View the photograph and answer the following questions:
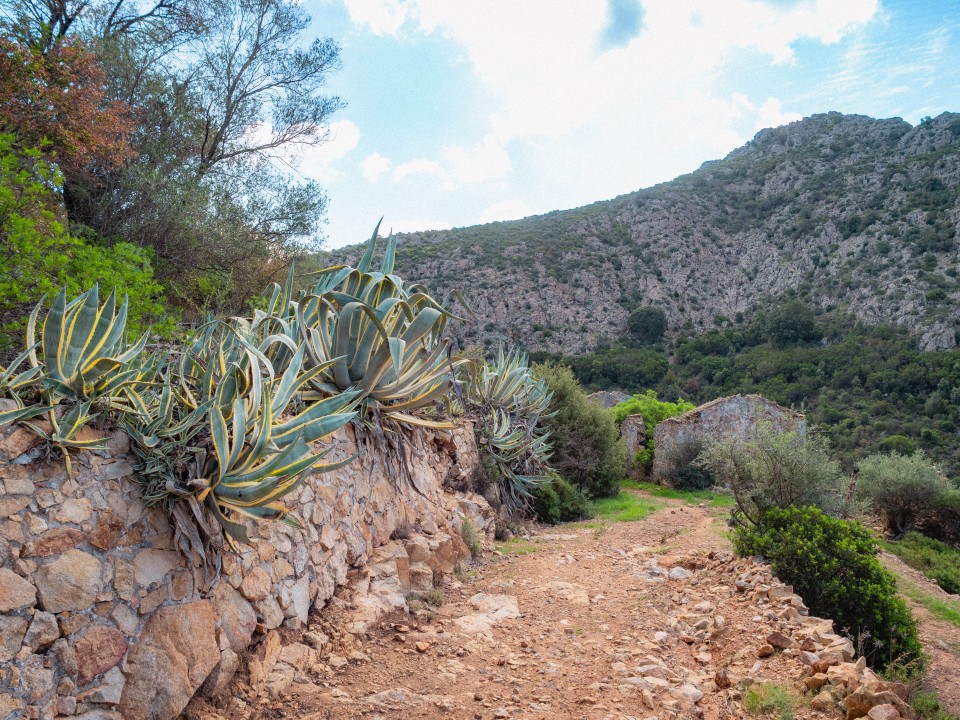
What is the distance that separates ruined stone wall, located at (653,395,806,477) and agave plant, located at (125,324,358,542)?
13119 mm

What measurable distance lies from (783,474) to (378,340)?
5.83 meters

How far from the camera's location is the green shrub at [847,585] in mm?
4625

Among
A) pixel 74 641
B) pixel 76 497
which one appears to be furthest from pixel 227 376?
pixel 74 641

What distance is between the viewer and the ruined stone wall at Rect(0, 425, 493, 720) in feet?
7.34

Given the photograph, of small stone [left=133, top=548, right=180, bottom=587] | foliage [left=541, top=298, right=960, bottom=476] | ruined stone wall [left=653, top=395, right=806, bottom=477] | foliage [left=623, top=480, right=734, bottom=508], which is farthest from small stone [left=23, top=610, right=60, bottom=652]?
foliage [left=541, top=298, right=960, bottom=476]

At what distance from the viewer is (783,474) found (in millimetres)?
7629

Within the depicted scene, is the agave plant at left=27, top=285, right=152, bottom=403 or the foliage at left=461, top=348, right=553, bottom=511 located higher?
the agave plant at left=27, top=285, right=152, bottom=403

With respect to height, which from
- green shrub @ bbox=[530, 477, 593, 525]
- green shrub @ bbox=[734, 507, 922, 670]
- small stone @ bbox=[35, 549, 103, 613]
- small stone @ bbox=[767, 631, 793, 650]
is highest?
small stone @ bbox=[35, 549, 103, 613]

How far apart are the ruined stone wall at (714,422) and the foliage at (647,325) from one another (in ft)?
72.9

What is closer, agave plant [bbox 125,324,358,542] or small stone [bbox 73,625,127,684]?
small stone [bbox 73,625,127,684]

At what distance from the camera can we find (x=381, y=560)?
4363 mm

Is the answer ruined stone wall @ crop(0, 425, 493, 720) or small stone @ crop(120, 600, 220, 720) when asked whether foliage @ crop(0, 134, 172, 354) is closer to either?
ruined stone wall @ crop(0, 425, 493, 720)

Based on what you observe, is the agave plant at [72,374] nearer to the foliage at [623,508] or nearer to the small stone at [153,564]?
the small stone at [153,564]

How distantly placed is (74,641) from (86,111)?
602 cm
